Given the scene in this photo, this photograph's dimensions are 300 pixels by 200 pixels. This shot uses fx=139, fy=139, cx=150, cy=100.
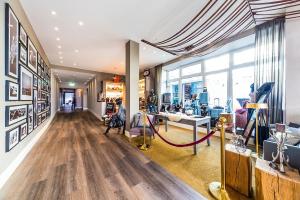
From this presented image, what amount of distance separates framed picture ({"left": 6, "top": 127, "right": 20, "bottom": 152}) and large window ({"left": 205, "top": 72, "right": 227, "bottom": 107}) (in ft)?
19.8

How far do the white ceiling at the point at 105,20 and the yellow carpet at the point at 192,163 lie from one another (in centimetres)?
328

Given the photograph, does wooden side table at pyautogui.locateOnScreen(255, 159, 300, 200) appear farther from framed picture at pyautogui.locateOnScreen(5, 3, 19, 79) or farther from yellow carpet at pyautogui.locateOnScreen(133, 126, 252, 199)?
framed picture at pyautogui.locateOnScreen(5, 3, 19, 79)

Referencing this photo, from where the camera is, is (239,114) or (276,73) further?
(239,114)

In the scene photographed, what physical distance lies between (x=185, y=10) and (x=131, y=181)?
141 inches

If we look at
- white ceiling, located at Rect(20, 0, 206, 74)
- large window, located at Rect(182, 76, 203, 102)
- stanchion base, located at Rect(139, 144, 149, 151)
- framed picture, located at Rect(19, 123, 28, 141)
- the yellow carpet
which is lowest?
the yellow carpet

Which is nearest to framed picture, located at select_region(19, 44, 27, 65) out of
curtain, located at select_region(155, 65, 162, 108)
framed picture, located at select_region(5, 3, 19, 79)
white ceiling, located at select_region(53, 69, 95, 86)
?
framed picture, located at select_region(5, 3, 19, 79)

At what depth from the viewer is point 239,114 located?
4375mm

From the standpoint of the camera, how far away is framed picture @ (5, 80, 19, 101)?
2188 mm

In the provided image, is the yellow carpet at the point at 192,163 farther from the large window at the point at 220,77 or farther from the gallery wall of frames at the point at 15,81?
the gallery wall of frames at the point at 15,81

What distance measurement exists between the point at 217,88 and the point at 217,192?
4549mm

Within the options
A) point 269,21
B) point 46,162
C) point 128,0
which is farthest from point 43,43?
point 269,21

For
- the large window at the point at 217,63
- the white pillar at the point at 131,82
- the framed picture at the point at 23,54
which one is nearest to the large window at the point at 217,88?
the large window at the point at 217,63

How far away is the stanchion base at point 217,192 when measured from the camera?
5.64 feet

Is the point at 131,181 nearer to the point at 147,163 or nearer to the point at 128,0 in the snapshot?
the point at 147,163
